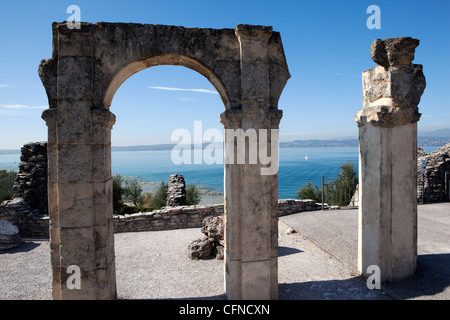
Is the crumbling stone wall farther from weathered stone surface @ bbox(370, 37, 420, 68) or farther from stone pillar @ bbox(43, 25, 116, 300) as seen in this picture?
weathered stone surface @ bbox(370, 37, 420, 68)

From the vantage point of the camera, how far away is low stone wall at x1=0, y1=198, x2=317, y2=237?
9078 mm

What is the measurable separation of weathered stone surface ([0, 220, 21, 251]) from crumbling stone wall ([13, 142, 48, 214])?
1780mm

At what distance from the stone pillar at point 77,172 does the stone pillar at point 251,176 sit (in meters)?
2.02

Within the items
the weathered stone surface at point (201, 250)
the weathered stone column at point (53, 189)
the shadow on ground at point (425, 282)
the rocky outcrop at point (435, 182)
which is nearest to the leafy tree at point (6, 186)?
the weathered stone surface at point (201, 250)

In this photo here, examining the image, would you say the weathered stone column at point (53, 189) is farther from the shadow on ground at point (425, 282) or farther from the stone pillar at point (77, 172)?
the shadow on ground at point (425, 282)

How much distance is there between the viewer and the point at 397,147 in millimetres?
5059

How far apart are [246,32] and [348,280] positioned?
202 inches

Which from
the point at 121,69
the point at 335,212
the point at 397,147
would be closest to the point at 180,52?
the point at 121,69

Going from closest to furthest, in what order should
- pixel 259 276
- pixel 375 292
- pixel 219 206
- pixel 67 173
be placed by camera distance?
pixel 67 173 < pixel 259 276 < pixel 375 292 < pixel 219 206

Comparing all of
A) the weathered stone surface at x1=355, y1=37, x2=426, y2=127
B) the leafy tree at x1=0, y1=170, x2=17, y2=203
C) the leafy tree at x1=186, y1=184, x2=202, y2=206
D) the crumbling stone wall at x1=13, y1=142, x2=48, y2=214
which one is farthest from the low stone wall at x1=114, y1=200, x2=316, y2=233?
the weathered stone surface at x1=355, y1=37, x2=426, y2=127

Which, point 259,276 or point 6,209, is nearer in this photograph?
point 259,276

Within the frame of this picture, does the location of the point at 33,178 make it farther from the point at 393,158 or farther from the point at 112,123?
the point at 393,158

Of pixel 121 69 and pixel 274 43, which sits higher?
pixel 274 43
